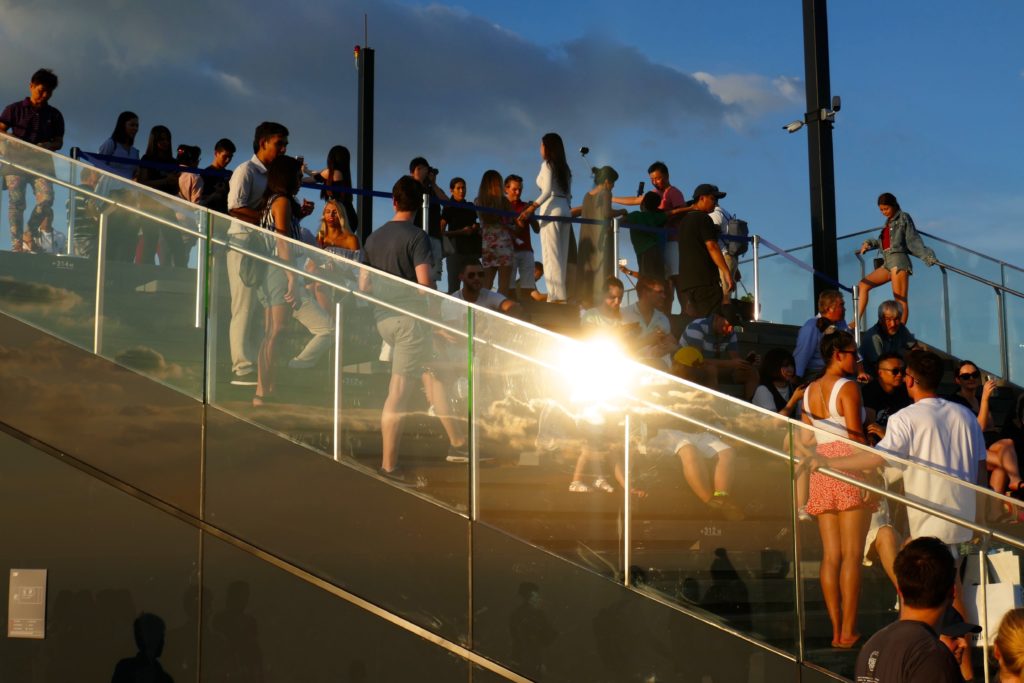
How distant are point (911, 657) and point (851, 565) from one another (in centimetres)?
247

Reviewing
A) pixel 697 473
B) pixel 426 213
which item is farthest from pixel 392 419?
pixel 426 213

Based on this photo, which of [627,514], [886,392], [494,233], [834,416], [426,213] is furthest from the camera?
[494,233]

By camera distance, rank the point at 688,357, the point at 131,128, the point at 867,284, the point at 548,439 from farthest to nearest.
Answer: the point at 867,284
the point at 131,128
the point at 688,357
the point at 548,439

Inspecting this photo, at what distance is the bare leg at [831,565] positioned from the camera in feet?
21.6

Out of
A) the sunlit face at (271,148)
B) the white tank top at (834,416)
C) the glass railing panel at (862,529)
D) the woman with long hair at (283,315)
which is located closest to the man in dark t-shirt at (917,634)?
the glass railing panel at (862,529)

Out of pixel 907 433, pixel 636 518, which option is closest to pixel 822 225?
pixel 907 433

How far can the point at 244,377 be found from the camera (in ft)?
24.1

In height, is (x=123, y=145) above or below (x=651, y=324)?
above

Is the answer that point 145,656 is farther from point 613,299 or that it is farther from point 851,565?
point 613,299

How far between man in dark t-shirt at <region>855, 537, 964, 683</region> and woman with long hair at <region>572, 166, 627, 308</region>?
829 cm

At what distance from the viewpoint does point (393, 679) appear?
6.89 m

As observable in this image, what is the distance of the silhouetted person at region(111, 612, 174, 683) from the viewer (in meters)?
7.06

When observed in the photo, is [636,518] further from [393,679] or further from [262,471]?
[262,471]

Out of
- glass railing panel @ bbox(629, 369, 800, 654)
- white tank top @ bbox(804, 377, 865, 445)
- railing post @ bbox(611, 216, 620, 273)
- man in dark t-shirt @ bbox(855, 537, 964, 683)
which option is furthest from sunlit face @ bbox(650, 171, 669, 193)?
man in dark t-shirt @ bbox(855, 537, 964, 683)
